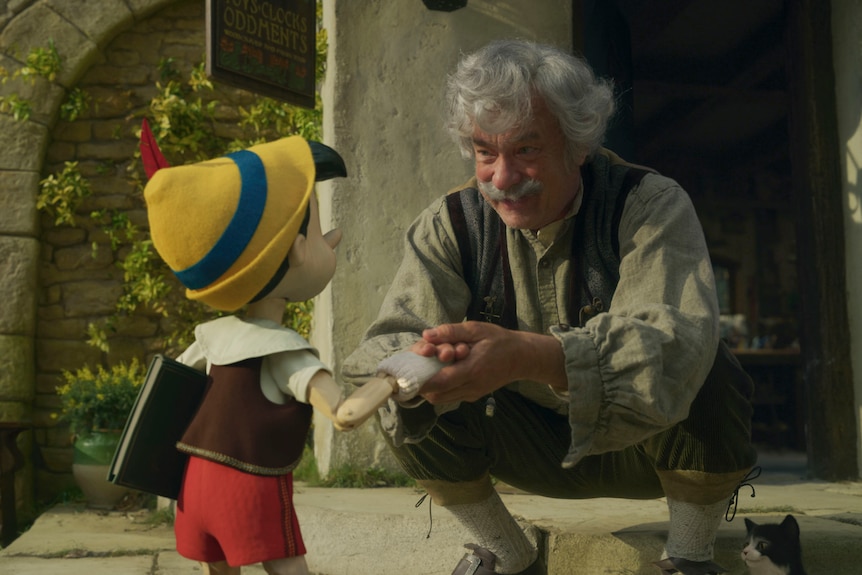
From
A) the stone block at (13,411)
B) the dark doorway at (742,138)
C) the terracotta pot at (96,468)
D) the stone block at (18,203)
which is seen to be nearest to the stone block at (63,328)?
the stone block at (13,411)

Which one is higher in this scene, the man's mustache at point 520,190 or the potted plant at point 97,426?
the man's mustache at point 520,190

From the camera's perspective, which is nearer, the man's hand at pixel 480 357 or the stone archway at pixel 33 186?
the man's hand at pixel 480 357

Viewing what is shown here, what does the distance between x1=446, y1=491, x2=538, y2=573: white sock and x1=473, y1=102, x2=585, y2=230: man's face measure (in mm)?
746

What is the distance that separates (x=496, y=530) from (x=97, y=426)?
12.3ft

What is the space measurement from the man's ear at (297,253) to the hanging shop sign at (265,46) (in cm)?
240

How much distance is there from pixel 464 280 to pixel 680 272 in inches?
23.1

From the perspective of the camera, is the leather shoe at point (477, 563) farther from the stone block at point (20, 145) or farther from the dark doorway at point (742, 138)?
the stone block at point (20, 145)

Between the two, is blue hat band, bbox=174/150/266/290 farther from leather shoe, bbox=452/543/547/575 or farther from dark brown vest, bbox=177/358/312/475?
leather shoe, bbox=452/543/547/575

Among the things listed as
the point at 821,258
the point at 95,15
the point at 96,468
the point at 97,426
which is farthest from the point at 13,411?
the point at 821,258

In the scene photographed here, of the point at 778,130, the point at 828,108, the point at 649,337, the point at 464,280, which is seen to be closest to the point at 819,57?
the point at 828,108

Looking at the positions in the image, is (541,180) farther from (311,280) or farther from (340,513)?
(340,513)

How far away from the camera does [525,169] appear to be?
231 centimetres

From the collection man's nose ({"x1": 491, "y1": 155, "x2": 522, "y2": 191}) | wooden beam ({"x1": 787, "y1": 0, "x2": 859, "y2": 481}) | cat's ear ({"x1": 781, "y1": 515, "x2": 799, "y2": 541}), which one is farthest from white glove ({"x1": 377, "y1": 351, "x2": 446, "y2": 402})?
wooden beam ({"x1": 787, "y1": 0, "x2": 859, "y2": 481})

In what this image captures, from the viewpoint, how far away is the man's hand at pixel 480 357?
6.05 feet
